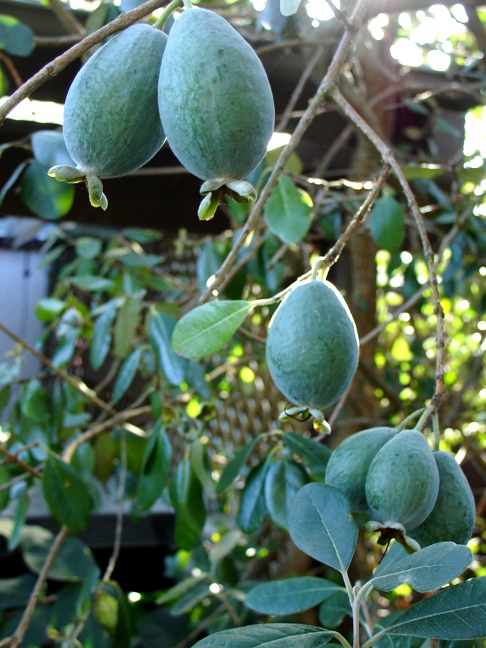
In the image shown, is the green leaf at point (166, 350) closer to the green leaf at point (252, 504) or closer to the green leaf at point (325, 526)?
the green leaf at point (252, 504)

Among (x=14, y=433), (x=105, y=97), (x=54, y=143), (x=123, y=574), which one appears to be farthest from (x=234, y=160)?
(x=123, y=574)

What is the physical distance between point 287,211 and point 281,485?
0.44 m

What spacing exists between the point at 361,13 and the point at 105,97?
0.34m

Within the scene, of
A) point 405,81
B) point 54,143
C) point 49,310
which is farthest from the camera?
point 405,81

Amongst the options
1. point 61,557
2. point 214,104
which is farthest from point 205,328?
point 61,557

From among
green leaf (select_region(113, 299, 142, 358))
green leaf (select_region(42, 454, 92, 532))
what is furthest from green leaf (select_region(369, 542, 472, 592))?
green leaf (select_region(113, 299, 142, 358))

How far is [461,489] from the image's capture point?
59cm

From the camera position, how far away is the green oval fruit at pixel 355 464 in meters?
0.60

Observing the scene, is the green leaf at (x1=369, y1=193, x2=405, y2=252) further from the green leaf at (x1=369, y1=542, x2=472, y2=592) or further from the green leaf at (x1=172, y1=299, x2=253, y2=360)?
the green leaf at (x1=369, y1=542, x2=472, y2=592)

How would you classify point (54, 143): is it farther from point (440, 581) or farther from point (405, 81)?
point (405, 81)

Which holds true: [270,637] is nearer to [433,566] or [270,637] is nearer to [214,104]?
[433,566]

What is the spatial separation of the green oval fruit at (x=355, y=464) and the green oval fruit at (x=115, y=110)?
1.03 ft

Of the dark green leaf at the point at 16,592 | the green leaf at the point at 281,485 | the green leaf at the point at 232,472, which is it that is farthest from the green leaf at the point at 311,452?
the dark green leaf at the point at 16,592

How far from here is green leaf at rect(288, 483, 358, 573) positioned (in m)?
0.61
